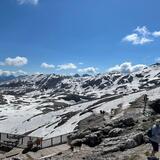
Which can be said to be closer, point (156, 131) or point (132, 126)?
point (156, 131)

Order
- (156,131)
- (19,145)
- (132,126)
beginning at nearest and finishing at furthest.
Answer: (156,131), (132,126), (19,145)

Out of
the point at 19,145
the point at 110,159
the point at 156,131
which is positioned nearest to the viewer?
the point at 156,131

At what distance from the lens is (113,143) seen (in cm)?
2516

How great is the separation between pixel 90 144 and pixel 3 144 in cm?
1528

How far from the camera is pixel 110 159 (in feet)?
67.8

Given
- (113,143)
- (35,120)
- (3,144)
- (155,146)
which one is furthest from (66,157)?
(35,120)

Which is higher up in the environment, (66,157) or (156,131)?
(156,131)

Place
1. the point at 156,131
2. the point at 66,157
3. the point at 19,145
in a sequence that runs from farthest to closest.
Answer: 1. the point at 19,145
2. the point at 66,157
3. the point at 156,131

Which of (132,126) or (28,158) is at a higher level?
(132,126)

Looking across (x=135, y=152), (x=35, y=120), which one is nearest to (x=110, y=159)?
(x=135, y=152)

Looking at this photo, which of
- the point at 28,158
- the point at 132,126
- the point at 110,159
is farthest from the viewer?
the point at 132,126

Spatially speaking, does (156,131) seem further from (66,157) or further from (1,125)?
(1,125)

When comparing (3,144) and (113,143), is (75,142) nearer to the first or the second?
(113,143)

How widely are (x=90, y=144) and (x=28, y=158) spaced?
18.6 ft
